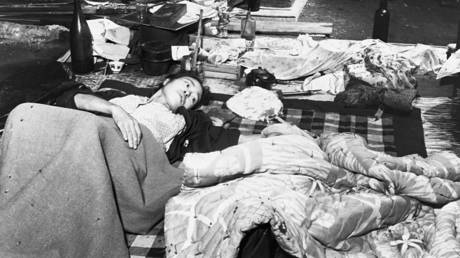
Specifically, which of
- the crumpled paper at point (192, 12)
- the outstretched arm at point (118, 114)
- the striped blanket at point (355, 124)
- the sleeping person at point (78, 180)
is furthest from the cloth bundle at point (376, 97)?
the outstretched arm at point (118, 114)

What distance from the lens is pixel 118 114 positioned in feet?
11.9

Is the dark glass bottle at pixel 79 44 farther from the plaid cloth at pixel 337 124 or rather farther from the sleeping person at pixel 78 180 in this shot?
the sleeping person at pixel 78 180

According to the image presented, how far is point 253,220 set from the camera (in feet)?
9.57

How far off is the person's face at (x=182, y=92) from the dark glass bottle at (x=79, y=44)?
6.21 ft

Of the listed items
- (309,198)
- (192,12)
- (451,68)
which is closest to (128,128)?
(309,198)

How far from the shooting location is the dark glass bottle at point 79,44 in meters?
5.80

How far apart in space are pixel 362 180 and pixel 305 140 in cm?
46

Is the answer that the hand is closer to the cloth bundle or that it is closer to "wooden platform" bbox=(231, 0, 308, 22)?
the cloth bundle

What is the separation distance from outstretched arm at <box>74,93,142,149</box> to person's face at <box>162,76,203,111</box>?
21.6 inches

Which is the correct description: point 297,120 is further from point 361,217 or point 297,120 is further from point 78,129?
point 78,129

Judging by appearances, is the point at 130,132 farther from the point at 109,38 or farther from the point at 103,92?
the point at 109,38

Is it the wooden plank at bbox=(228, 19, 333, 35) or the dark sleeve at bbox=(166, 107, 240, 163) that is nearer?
the dark sleeve at bbox=(166, 107, 240, 163)

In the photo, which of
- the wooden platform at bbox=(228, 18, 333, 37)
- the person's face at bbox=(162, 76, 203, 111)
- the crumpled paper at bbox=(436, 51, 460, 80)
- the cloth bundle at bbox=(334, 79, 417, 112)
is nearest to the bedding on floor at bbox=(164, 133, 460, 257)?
the person's face at bbox=(162, 76, 203, 111)

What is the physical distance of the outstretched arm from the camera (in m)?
3.53
